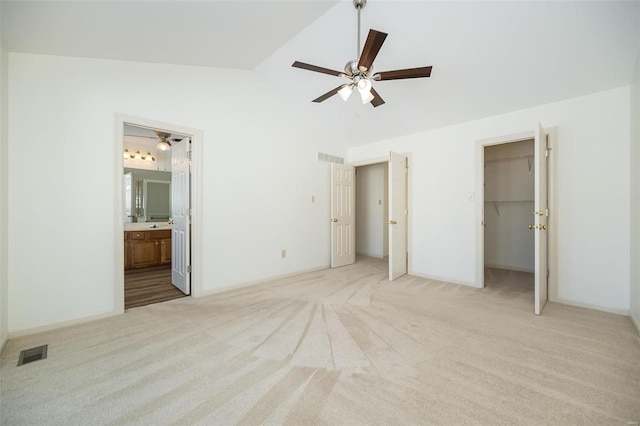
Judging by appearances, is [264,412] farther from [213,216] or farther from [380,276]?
[380,276]

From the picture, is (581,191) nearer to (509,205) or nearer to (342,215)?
(509,205)

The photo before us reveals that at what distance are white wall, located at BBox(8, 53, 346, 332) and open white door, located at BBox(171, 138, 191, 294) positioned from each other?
254 mm

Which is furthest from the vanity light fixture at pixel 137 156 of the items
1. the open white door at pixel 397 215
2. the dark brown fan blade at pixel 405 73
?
the dark brown fan blade at pixel 405 73

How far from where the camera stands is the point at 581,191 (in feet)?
9.89

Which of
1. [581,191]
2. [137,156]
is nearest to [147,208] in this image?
[137,156]

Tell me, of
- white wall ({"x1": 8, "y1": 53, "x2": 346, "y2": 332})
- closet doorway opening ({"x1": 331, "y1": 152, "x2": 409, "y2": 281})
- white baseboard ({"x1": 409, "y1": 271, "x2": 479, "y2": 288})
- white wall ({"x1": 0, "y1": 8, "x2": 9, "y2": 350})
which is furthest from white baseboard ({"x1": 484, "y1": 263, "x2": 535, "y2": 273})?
white wall ({"x1": 0, "y1": 8, "x2": 9, "y2": 350})

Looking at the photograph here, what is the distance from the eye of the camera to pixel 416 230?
4.42 m

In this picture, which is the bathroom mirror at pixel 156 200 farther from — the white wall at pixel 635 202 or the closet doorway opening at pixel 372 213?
the white wall at pixel 635 202

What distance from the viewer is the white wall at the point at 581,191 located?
9.25 feet

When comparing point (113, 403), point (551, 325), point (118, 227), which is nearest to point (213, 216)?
point (118, 227)

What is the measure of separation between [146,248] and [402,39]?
5323 millimetres

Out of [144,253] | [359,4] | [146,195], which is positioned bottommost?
[144,253]

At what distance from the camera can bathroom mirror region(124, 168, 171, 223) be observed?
5148 mm

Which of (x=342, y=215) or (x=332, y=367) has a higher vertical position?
(x=342, y=215)
